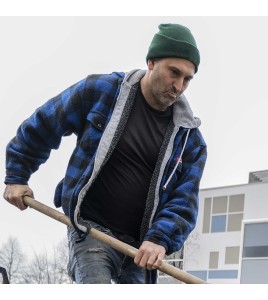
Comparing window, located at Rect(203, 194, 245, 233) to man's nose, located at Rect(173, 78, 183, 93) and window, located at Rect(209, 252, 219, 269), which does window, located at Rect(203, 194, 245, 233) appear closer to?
window, located at Rect(209, 252, 219, 269)

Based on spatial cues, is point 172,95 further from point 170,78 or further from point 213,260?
point 213,260

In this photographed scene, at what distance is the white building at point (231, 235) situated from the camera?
46.2 metres

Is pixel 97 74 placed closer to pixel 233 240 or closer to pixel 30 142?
pixel 30 142

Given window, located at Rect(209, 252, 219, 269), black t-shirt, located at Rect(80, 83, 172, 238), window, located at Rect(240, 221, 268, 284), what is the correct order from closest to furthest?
black t-shirt, located at Rect(80, 83, 172, 238) < window, located at Rect(240, 221, 268, 284) < window, located at Rect(209, 252, 219, 269)

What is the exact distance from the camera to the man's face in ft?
13.9

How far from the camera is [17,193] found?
4559mm

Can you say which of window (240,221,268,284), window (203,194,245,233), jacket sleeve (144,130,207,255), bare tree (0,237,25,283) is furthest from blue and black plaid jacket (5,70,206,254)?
window (203,194,245,233)

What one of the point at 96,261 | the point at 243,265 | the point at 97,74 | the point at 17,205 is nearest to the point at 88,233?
the point at 96,261

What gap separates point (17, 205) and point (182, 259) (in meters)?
44.6

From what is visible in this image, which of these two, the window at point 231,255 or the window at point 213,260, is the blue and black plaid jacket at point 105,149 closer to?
the window at point 231,255

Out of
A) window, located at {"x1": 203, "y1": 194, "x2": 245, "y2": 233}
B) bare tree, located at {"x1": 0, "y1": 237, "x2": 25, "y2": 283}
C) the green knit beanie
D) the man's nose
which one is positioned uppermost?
window, located at {"x1": 203, "y1": 194, "x2": 245, "y2": 233}

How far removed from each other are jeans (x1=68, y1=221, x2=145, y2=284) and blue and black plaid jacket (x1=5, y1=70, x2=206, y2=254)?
0.12 meters

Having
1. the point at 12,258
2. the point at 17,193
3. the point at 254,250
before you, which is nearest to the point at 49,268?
the point at 12,258

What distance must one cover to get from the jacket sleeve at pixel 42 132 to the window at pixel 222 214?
145ft
